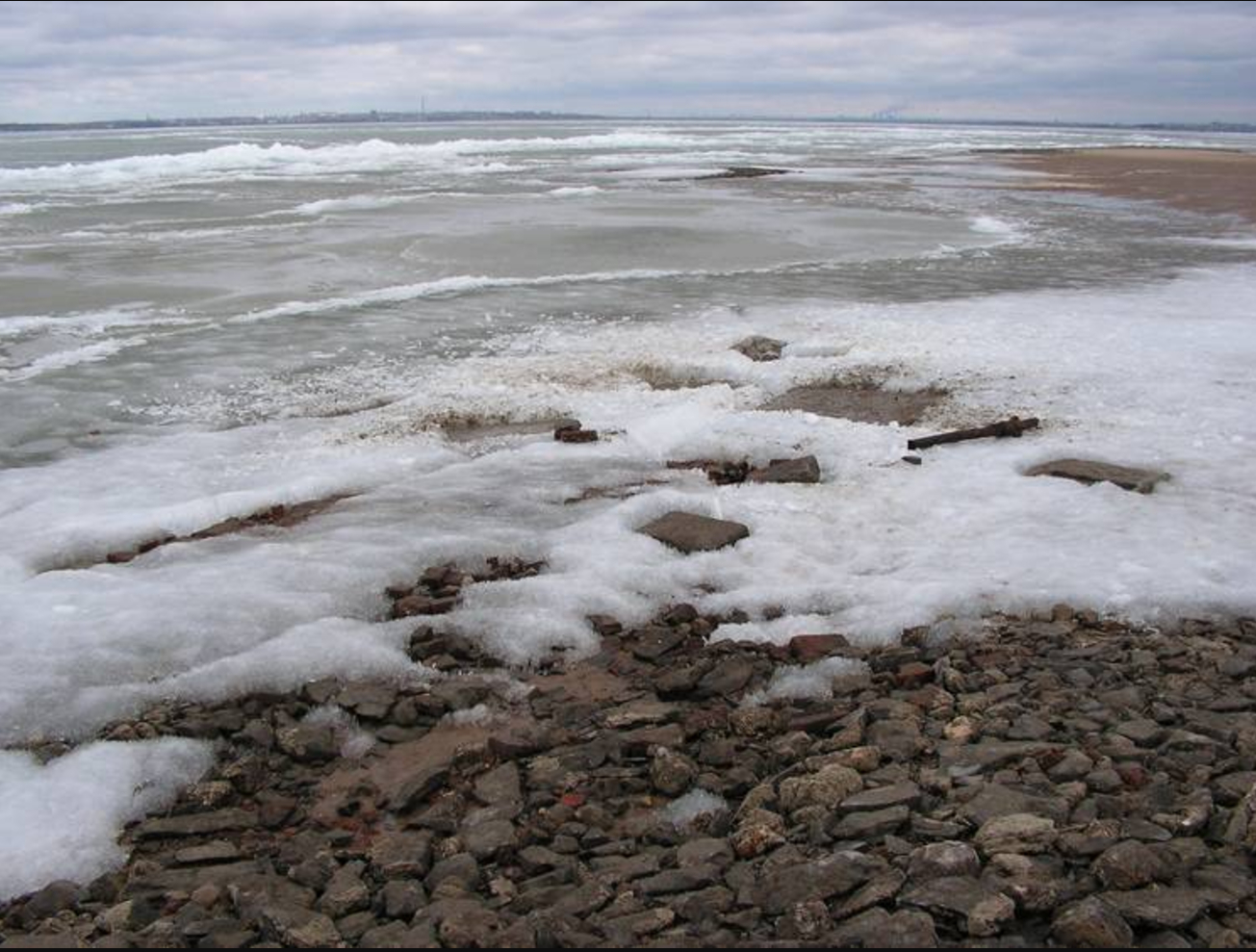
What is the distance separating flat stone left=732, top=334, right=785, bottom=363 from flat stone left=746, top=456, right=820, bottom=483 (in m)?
3.42

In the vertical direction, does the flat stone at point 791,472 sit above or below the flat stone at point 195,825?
above

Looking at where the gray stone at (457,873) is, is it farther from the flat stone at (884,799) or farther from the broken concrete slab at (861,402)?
the broken concrete slab at (861,402)

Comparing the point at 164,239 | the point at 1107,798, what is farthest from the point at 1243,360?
the point at 164,239

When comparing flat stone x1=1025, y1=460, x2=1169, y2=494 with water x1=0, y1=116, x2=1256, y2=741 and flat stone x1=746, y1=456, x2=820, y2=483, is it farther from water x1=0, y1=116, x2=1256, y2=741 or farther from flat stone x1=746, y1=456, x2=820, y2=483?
flat stone x1=746, y1=456, x2=820, y2=483

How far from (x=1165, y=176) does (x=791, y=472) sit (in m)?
43.1

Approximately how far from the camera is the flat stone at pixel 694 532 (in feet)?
21.0

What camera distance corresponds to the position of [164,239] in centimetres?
2231

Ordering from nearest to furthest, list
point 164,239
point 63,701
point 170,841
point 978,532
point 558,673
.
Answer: point 170,841
point 63,701
point 558,673
point 978,532
point 164,239

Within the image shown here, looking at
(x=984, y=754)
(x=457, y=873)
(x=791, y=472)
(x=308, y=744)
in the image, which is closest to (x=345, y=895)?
(x=457, y=873)

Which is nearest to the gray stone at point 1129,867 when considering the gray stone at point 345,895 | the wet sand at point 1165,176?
the gray stone at point 345,895

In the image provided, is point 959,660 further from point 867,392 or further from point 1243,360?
point 1243,360

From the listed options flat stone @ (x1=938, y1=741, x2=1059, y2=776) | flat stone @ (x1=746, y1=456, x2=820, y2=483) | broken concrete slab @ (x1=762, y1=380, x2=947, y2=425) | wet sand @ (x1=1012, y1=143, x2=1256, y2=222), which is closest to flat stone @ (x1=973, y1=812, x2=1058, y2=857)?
flat stone @ (x1=938, y1=741, x2=1059, y2=776)

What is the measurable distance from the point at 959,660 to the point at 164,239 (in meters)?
21.6

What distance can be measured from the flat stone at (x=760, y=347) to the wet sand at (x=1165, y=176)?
1996 cm
